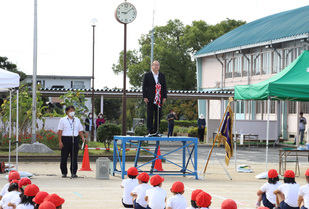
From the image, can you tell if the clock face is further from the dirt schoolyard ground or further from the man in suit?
the man in suit

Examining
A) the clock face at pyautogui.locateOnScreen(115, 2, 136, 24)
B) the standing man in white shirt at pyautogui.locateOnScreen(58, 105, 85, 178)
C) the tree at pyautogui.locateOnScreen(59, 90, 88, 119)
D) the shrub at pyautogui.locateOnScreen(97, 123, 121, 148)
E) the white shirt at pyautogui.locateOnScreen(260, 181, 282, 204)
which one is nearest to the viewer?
the white shirt at pyautogui.locateOnScreen(260, 181, 282, 204)

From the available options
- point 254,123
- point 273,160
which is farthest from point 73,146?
point 254,123

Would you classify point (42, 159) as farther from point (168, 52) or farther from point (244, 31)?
point (168, 52)

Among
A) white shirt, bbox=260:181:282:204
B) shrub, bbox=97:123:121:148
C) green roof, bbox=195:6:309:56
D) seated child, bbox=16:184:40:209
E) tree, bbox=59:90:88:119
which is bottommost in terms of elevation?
white shirt, bbox=260:181:282:204

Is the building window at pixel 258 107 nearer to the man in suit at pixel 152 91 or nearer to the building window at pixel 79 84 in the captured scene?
the man in suit at pixel 152 91

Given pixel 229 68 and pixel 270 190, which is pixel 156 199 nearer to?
pixel 270 190

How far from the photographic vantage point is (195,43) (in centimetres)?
7050

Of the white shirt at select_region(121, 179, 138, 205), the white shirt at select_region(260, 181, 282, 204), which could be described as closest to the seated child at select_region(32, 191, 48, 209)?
the white shirt at select_region(121, 179, 138, 205)

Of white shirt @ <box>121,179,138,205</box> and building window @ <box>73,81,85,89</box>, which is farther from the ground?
building window @ <box>73,81,85,89</box>

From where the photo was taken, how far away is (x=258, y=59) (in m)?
48.0

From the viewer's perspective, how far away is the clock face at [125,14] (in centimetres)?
2278

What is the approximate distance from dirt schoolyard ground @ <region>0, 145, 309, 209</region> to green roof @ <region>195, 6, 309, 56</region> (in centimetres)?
2292

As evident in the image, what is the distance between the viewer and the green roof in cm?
4247

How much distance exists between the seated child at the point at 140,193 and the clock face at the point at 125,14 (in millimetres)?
13628
